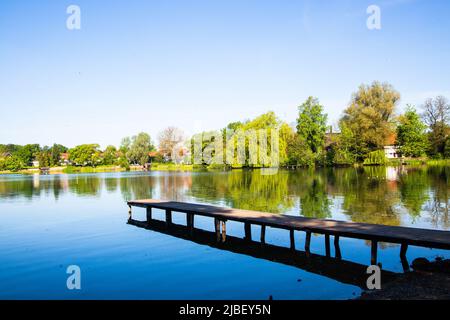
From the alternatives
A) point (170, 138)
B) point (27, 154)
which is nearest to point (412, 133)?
point (170, 138)

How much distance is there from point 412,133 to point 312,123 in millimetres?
19575

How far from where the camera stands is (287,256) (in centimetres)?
1323

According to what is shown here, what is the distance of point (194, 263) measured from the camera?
42.4 feet

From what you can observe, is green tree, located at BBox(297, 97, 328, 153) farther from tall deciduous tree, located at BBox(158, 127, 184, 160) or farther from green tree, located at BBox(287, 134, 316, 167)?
tall deciduous tree, located at BBox(158, 127, 184, 160)

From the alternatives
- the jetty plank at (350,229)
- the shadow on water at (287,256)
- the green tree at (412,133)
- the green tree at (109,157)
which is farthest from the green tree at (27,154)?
the jetty plank at (350,229)

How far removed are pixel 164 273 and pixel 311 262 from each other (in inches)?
181

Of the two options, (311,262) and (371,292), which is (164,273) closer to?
(311,262)

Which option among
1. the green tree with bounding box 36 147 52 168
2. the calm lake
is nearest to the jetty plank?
the calm lake

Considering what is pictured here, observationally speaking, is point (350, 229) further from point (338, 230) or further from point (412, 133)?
point (412, 133)

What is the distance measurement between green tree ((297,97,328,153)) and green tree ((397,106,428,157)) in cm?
1524

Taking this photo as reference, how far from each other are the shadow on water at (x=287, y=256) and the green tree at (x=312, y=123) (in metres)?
66.0

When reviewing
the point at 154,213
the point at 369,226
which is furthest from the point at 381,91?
the point at 369,226

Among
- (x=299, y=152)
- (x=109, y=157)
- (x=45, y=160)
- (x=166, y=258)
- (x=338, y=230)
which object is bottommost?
(x=166, y=258)

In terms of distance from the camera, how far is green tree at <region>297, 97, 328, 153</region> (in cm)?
8144
